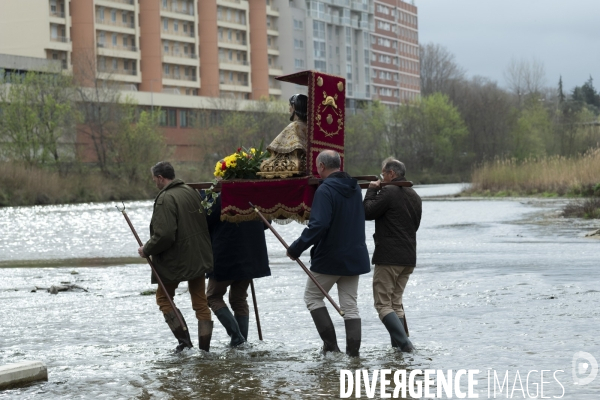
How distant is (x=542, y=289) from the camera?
16750 millimetres

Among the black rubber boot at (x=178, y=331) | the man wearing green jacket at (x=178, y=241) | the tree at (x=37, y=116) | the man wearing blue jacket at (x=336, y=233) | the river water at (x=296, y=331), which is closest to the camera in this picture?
the river water at (x=296, y=331)

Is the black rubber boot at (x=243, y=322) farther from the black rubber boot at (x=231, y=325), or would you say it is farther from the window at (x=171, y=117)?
the window at (x=171, y=117)

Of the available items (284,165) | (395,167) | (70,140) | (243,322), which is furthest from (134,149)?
(395,167)

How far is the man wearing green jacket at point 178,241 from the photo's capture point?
424 inches

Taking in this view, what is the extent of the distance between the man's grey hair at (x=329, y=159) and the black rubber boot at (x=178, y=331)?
7.47ft

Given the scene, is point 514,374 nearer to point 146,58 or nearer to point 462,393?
point 462,393

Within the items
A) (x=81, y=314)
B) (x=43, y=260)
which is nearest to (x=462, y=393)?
(x=81, y=314)

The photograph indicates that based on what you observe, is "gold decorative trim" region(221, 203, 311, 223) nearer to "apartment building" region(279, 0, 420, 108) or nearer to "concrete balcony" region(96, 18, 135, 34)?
"concrete balcony" region(96, 18, 135, 34)

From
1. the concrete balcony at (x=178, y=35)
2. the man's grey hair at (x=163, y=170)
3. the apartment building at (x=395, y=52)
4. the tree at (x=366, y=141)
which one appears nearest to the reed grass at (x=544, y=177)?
the man's grey hair at (x=163, y=170)

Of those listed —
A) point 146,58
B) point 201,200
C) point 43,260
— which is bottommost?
point 43,260

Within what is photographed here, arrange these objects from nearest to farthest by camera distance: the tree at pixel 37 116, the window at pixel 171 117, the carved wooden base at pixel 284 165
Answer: the carved wooden base at pixel 284 165 → the tree at pixel 37 116 → the window at pixel 171 117

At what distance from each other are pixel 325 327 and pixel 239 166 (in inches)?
77.1

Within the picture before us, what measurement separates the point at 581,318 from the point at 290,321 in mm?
3667

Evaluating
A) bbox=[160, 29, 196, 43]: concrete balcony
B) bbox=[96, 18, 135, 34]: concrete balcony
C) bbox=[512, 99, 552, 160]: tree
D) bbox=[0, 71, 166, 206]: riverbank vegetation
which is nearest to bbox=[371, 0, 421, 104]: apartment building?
bbox=[512, 99, 552, 160]: tree
